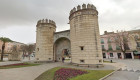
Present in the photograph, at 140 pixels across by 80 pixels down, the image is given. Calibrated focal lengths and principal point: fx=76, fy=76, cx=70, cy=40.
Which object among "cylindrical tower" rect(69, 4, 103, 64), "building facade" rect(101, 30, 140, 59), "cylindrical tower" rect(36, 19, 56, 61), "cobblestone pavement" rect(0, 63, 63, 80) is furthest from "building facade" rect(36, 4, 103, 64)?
"building facade" rect(101, 30, 140, 59)

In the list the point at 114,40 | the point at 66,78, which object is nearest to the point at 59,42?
the point at 66,78

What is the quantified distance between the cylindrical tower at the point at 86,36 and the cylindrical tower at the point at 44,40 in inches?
301

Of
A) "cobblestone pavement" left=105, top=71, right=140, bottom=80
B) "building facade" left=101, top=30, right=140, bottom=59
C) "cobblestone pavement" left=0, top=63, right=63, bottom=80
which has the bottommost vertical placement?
"cobblestone pavement" left=105, top=71, right=140, bottom=80

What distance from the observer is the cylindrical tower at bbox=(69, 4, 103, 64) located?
41.1 feet

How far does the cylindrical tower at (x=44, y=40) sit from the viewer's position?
18750 mm

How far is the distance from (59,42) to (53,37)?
210cm

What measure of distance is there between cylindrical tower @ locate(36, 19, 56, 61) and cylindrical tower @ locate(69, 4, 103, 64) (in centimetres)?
765

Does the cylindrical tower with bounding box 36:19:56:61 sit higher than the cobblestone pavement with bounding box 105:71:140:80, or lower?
higher

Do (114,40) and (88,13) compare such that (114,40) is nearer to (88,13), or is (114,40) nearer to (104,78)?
(88,13)

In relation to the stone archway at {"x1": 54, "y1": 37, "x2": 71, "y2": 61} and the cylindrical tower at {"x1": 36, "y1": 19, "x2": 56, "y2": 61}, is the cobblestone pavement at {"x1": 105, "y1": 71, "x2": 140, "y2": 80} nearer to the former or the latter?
the stone archway at {"x1": 54, "y1": 37, "x2": 71, "y2": 61}

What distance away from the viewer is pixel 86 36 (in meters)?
13.1

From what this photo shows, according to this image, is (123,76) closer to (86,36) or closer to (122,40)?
(86,36)

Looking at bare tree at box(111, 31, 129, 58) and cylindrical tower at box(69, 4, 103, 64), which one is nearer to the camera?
cylindrical tower at box(69, 4, 103, 64)

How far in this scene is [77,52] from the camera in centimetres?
1358
